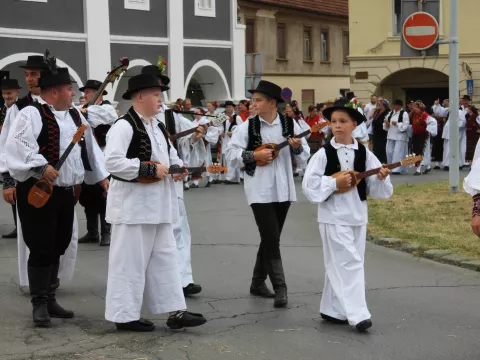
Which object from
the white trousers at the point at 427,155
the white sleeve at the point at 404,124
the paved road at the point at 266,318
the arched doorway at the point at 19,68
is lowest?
the paved road at the point at 266,318

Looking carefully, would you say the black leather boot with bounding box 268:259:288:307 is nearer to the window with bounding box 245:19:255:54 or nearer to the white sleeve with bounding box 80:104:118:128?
the white sleeve with bounding box 80:104:118:128

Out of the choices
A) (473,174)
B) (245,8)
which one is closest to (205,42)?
(245,8)

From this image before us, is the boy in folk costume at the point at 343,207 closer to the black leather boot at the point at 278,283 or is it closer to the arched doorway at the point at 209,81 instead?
the black leather boot at the point at 278,283

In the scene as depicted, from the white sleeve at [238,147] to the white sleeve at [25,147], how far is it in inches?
70.4

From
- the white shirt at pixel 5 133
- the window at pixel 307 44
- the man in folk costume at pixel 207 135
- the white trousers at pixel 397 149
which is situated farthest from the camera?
the window at pixel 307 44

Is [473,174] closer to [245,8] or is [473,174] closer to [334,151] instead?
[334,151]

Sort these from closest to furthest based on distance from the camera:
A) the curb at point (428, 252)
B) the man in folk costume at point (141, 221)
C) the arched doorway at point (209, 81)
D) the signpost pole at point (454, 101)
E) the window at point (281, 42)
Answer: the man in folk costume at point (141, 221) → the curb at point (428, 252) → the signpost pole at point (454, 101) → the arched doorway at point (209, 81) → the window at point (281, 42)

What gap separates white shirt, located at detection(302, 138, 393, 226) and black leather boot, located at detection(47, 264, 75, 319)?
2124mm

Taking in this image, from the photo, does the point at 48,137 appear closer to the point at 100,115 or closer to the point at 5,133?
the point at 5,133

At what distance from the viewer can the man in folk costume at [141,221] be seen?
7.26 metres

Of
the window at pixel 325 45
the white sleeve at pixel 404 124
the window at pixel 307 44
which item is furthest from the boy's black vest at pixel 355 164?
the window at pixel 325 45

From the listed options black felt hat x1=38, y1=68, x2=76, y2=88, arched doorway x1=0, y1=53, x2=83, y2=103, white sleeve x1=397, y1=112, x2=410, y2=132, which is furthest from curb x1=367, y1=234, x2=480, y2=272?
arched doorway x1=0, y1=53, x2=83, y2=103

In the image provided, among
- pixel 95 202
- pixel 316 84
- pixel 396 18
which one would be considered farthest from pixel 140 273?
pixel 316 84

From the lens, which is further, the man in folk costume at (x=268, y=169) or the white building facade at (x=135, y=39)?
the white building facade at (x=135, y=39)
